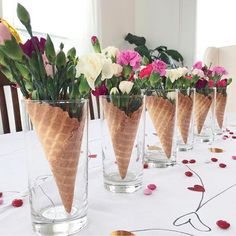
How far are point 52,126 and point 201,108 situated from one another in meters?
0.68

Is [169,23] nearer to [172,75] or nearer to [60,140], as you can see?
[172,75]

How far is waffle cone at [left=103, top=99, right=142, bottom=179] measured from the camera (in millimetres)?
560

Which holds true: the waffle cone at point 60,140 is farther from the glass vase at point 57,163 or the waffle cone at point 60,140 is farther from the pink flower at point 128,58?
the pink flower at point 128,58

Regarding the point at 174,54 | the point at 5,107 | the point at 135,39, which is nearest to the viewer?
the point at 5,107

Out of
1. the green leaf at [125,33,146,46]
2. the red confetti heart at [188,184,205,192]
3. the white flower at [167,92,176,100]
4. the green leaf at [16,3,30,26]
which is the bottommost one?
the red confetti heart at [188,184,205,192]

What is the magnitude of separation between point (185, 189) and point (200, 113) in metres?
0.47

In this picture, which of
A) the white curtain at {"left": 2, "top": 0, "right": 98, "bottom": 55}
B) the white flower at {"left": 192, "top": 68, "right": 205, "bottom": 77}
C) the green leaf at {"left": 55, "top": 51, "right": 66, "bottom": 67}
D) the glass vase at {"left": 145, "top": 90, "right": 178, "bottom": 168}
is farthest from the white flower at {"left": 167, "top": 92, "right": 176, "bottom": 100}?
the white curtain at {"left": 2, "top": 0, "right": 98, "bottom": 55}

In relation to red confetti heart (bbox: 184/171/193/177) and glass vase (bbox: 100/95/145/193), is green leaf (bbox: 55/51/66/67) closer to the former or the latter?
glass vase (bbox: 100/95/145/193)

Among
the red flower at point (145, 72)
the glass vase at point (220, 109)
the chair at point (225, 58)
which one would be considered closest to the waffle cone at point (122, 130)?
the red flower at point (145, 72)

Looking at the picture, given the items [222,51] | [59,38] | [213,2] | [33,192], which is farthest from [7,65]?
[213,2]

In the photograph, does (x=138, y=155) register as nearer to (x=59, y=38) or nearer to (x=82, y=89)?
(x=82, y=89)

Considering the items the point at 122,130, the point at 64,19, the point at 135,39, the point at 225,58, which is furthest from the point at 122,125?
the point at 135,39

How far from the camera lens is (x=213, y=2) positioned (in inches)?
138

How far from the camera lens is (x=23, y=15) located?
38 cm
